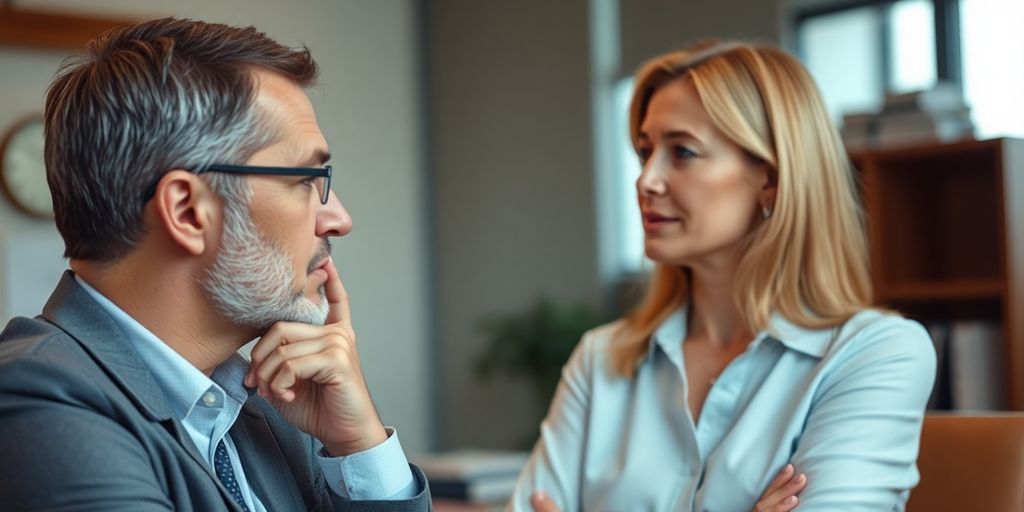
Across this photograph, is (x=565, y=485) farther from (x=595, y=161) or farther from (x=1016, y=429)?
(x=595, y=161)

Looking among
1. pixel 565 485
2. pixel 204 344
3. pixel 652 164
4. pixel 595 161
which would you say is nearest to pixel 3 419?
pixel 204 344

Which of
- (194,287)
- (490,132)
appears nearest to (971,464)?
(194,287)

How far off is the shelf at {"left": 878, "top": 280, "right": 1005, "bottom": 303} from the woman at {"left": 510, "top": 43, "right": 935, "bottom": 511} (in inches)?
50.0

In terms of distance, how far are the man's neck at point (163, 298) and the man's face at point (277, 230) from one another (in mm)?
23

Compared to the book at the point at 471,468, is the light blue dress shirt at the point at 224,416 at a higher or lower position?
higher

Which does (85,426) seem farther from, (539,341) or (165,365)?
(539,341)

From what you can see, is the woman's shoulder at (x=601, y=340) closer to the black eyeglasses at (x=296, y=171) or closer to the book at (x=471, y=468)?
the black eyeglasses at (x=296, y=171)

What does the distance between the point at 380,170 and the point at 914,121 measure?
3.63 m

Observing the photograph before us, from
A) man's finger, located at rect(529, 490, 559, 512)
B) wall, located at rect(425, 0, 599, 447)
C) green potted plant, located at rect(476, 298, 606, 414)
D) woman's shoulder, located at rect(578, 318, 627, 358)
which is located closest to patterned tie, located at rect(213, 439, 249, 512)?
man's finger, located at rect(529, 490, 559, 512)

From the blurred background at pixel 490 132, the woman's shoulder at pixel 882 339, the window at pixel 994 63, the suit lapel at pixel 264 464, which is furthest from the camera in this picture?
the blurred background at pixel 490 132

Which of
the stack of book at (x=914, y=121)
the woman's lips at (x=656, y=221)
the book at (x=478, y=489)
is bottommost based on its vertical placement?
the book at (x=478, y=489)

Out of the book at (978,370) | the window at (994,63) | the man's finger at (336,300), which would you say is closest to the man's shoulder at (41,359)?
the man's finger at (336,300)

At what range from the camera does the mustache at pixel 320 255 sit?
1560 millimetres

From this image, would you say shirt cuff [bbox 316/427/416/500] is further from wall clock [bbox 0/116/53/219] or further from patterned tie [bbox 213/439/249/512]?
wall clock [bbox 0/116/53/219]
